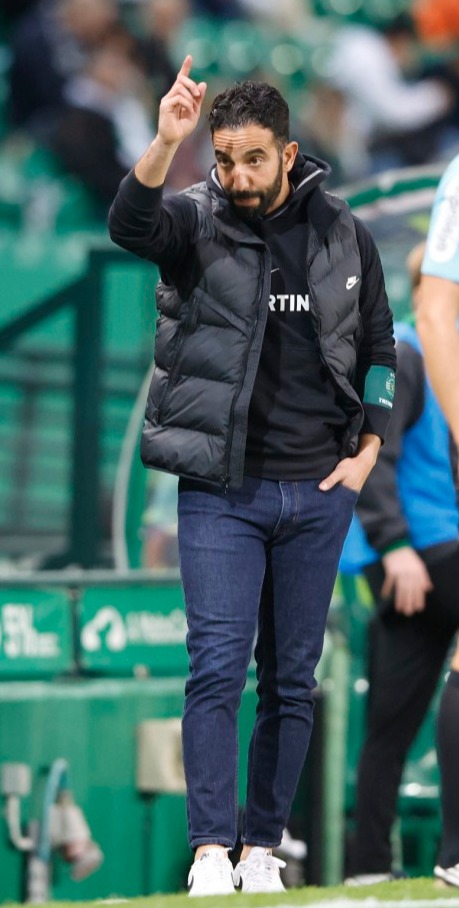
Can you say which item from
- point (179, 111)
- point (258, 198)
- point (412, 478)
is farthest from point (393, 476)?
point (179, 111)

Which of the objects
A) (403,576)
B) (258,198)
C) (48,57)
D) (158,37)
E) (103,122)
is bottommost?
(403,576)

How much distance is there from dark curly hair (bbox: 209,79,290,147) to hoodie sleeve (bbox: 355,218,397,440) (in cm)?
38

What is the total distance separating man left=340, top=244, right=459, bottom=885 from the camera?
4.71m

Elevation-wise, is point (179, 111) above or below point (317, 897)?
above

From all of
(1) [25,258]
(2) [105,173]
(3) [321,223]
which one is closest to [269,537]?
(3) [321,223]

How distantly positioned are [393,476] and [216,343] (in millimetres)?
1606

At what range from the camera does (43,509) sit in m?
5.53

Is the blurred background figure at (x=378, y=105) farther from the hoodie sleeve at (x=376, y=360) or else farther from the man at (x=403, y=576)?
the hoodie sleeve at (x=376, y=360)

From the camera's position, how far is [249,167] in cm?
321

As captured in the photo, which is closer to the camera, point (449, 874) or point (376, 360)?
point (449, 874)

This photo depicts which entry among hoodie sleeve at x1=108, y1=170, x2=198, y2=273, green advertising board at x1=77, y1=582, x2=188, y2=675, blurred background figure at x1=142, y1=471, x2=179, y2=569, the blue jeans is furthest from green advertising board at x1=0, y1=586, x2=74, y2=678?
hoodie sleeve at x1=108, y1=170, x2=198, y2=273

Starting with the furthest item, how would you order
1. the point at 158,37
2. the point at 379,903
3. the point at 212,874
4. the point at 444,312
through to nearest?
the point at 158,37
the point at 444,312
the point at 212,874
the point at 379,903

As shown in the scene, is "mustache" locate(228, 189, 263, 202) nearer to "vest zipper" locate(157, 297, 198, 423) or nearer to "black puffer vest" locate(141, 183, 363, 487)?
"black puffer vest" locate(141, 183, 363, 487)

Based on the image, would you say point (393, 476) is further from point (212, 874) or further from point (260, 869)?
point (212, 874)
